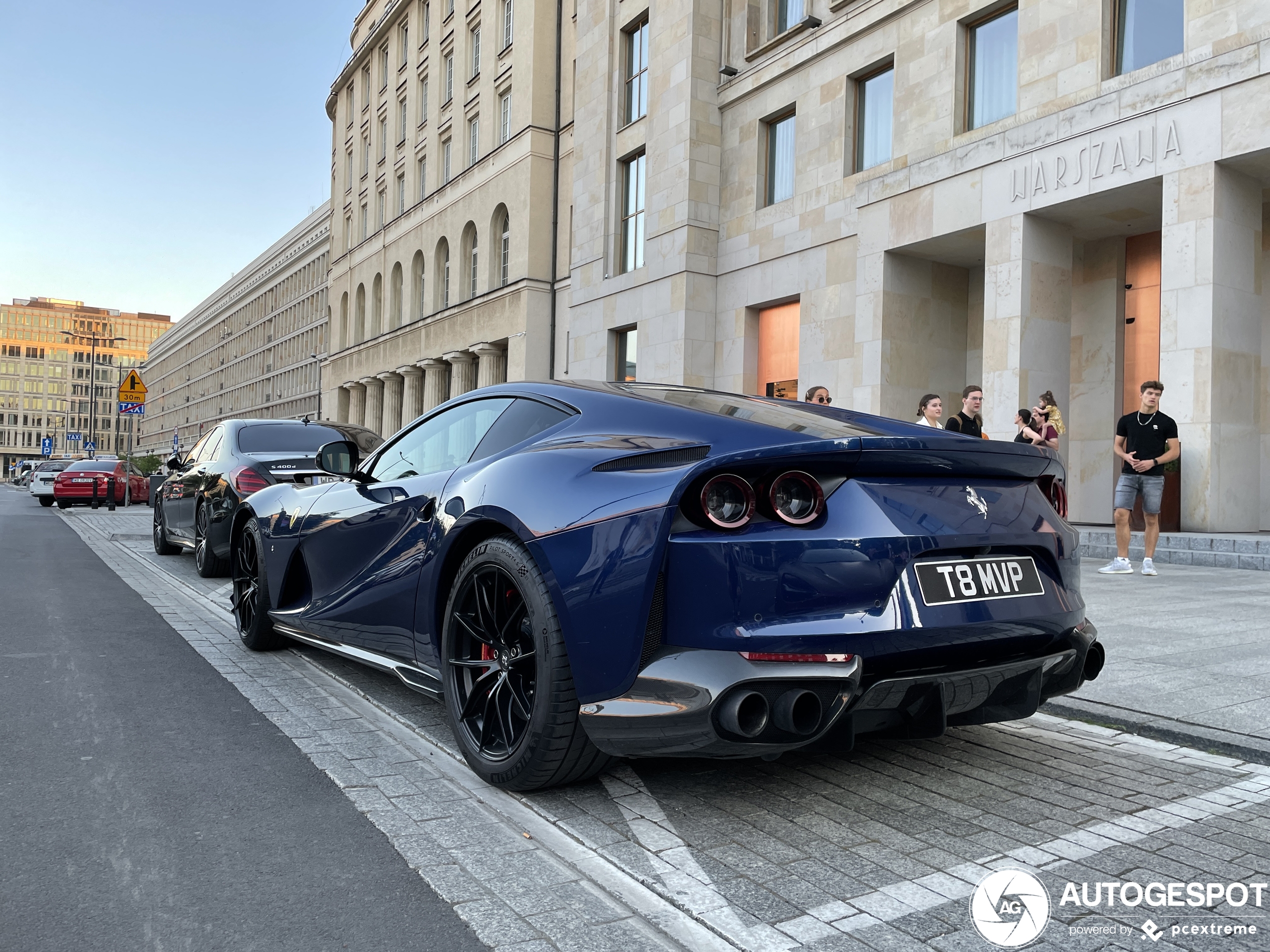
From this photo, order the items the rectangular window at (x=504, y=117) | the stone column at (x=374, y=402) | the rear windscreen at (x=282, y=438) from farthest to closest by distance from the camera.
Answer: the stone column at (x=374, y=402), the rectangular window at (x=504, y=117), the rear windscreen at (x=282, y=438)

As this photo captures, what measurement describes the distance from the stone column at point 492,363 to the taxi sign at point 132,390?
10.9 metres

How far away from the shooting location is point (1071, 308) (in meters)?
16.3

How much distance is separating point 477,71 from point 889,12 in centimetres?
2238

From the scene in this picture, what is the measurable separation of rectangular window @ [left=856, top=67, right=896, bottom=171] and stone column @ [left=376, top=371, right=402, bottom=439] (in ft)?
90.2

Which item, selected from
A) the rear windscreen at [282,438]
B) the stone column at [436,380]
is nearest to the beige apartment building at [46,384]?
the stone column at [436,380]

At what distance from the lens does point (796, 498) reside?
2695mm

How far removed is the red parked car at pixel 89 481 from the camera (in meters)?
25.6

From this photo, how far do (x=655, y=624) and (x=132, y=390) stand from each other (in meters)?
25.0

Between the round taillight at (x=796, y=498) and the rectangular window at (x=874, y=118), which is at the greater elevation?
the rectangular window at (x=874, y=118)

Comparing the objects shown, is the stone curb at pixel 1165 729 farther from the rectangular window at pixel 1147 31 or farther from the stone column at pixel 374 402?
the stone column at pixel 374 402

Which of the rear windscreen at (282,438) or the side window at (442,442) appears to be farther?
the rear windscreen at (282,438)

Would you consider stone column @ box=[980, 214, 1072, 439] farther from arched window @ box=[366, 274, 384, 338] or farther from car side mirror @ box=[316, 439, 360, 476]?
arched window @ box=[366, 274, 384, 338]

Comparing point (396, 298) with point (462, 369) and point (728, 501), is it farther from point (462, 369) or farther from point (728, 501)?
point (728, 501)

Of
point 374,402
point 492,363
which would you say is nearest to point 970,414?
point 492,363
